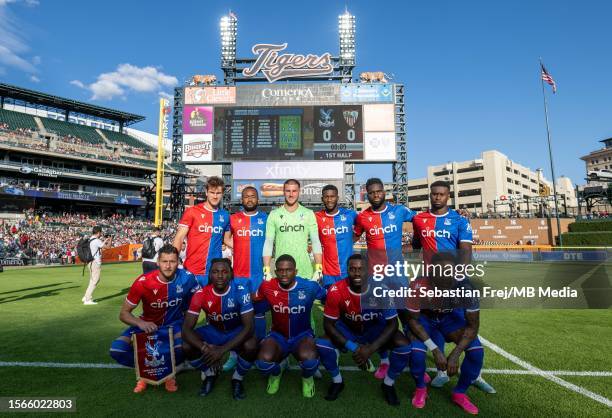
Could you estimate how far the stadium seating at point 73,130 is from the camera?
50963mm

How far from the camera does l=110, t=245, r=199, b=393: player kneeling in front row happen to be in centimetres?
421

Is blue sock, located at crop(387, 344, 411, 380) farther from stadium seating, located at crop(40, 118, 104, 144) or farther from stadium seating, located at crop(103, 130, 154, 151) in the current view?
stadium seating, located at crop(103, 130, 154, 151)

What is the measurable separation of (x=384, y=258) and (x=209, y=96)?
111 feet

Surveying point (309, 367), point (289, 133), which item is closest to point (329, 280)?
point (309, 367)

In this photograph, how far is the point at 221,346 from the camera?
160 inches

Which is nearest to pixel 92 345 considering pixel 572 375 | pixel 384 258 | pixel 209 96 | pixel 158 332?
pixel 158 332

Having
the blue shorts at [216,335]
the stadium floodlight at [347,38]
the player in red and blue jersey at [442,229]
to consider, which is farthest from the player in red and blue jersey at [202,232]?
the stadium floodlight at [347,38]

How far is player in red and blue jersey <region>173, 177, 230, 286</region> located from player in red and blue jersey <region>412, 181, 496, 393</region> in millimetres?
2910

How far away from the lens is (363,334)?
4.27 meters

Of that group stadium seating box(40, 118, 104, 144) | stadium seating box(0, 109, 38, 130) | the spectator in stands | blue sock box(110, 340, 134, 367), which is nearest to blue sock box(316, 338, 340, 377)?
blue sock box(110, 340, 134, 367)

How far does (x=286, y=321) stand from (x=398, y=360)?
1353 millimetres

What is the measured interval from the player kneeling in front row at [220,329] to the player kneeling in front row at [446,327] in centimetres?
183

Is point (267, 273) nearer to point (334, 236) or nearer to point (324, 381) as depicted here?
point (334, 236)

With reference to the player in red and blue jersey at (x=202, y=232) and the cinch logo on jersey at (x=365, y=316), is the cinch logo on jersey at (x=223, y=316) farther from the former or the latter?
the cinch logo on jersey at (x=365, y=316)
